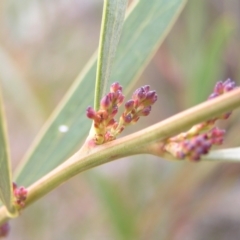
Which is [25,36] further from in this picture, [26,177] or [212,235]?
[26,177]

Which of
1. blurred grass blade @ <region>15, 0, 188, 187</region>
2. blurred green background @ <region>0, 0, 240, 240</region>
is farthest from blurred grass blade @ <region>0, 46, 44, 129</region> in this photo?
blurred grass blade @ <region>15, 0, 188, 187</region>

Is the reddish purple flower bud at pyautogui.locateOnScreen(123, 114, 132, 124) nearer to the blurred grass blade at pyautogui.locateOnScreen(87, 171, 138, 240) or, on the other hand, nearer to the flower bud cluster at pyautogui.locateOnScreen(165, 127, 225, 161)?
the flower bud cluster at pyautogui.locateOnScreen(165, 127, 225, 161)

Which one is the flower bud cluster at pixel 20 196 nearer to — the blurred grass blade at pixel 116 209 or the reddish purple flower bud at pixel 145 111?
the reddish purple flower bud at pixel 145 111

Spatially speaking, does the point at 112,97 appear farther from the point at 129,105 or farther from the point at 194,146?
the point at 194,146

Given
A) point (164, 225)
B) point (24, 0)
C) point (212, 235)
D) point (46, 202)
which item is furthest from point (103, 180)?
point (24, 0)

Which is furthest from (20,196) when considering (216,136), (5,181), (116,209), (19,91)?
(19,91)

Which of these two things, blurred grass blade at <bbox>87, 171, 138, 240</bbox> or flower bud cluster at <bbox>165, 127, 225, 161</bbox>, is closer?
flower bud cluster at <bbox>165, 127, 225, 161</bbox>
